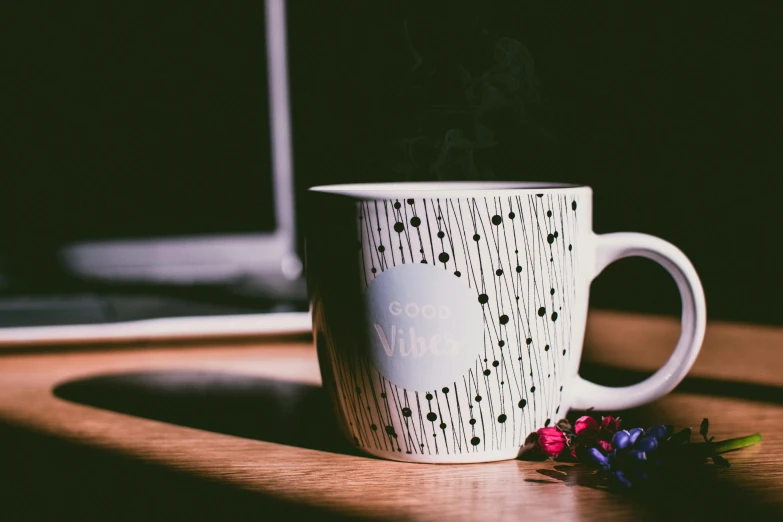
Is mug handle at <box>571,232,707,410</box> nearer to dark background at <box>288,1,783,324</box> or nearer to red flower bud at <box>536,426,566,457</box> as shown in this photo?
red flower bud at <box>536,426,566,457</box>

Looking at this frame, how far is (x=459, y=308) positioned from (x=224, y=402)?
10.6 inches

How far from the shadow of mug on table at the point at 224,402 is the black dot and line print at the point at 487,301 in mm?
63

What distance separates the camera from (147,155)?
1021 mm

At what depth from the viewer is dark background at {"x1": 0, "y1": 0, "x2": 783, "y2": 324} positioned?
3.25ft

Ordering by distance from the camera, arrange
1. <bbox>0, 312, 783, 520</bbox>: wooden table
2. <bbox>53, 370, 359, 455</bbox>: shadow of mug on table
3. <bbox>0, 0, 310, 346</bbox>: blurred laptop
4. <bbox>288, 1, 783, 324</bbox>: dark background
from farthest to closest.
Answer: <bbox>288, 1, 783, 324</bbox>: dark background → <bbox>0, 0, 310, 346</bbox>: blurred laptop → <bbox>53, 370, 359, 455</bbox>: shadow of mug on table → <bbox>0, 312, 783, 520</bbox>: wooden table

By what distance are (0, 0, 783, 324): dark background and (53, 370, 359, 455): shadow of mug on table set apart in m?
0.20

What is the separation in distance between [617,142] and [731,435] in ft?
2.94

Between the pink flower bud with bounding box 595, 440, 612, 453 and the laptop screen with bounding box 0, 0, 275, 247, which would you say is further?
the laptop screen with bounding box 0, 0, 275, 247

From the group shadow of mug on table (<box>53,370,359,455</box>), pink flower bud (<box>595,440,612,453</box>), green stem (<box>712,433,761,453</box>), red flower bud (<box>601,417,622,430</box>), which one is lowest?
shadow of mug on table (<box>53,370,359,455</box>)

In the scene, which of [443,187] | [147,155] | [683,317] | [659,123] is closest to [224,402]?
[443,187]

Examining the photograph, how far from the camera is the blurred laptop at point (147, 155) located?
99 centimetres

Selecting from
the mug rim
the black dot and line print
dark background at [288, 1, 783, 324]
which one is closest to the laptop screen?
dark background at [288, 1, 783, 324]

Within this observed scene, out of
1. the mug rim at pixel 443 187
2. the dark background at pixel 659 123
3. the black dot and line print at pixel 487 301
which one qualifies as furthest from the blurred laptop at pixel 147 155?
the black dot and line print at pixel 487 301

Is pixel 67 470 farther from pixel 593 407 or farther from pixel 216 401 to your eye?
pixel 593 407
